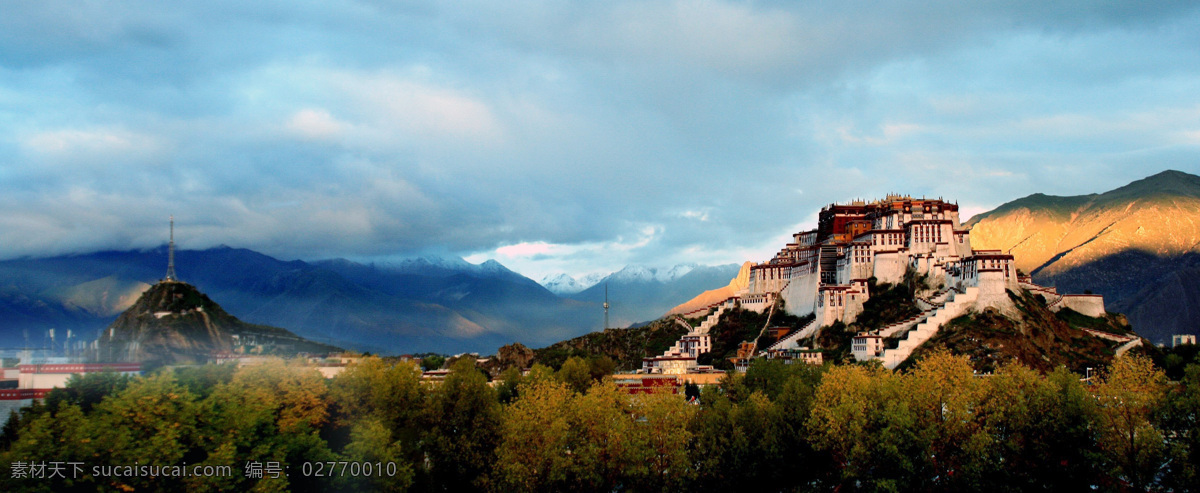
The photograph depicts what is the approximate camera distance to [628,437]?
48188 mm

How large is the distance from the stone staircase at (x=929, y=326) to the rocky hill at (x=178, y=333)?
348ft

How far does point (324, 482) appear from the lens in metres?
42.8

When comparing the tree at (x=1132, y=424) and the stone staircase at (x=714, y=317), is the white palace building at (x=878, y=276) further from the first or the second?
the tree at (x=1132, y=424)

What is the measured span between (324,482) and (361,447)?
2488 mm

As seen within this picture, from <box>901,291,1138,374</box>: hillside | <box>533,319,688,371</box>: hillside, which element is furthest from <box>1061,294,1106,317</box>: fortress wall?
<box>533,319,688,371</box>: hillside

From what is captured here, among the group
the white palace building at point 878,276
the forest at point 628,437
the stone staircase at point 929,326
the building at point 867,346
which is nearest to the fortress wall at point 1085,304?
the white palace building at point 878,276

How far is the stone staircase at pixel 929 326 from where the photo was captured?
98.2 metres

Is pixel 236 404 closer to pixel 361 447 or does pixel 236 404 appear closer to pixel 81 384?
pixel 361 447

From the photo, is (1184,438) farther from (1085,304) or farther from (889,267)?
(1085,304)

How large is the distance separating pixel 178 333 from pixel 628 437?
136698 mm

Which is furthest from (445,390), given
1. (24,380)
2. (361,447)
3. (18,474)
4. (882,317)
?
(882,317)

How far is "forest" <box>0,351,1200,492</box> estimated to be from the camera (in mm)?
39781

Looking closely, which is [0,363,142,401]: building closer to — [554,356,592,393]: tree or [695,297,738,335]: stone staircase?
[554,356,592,393]: tree

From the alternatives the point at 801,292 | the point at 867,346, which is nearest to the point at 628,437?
the point at 867,346
